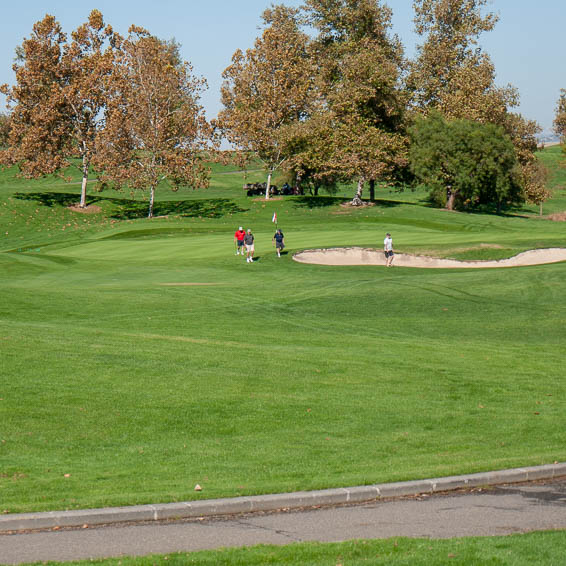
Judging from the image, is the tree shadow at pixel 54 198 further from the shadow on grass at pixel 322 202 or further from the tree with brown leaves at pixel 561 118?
the tree with brown leaves at pixel 561 118

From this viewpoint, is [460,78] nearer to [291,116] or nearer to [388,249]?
[291,116]

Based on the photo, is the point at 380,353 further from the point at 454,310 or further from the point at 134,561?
the point at 134,561

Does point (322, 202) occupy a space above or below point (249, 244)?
above

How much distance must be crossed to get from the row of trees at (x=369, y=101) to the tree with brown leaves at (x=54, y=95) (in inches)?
556

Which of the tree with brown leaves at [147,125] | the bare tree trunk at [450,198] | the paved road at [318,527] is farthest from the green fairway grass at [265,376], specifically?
the bare tree trunk at [450,198]

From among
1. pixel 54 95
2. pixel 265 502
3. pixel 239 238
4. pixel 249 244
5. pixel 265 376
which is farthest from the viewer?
pixel 54 95

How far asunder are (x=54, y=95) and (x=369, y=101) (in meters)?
31.1

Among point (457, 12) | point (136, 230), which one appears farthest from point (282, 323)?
point (457, 12)

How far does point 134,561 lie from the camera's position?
763cm

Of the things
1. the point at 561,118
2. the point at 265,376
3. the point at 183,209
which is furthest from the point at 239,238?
the point at 561,118

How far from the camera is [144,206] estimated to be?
83875 mm

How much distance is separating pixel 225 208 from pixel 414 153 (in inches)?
810

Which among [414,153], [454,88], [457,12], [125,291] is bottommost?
[125,291]

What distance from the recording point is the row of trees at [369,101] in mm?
76375
